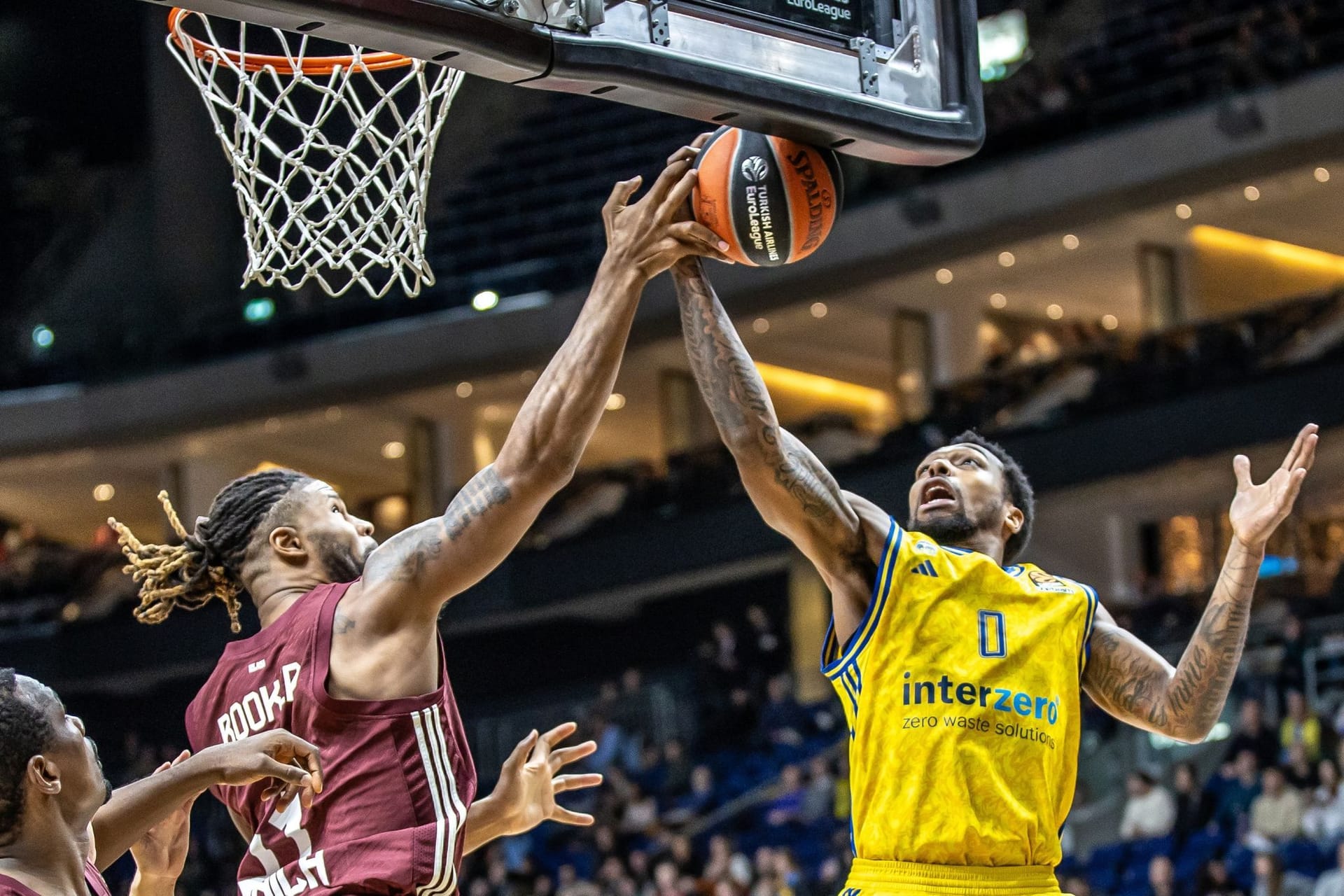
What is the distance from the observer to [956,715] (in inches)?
172

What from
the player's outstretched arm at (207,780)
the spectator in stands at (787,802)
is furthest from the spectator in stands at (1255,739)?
the player's outstretched arm at (207,780)

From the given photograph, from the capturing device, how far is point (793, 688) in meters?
18.1

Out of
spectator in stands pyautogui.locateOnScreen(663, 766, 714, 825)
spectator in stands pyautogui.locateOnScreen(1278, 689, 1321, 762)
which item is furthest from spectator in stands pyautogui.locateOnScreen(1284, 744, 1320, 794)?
spectator in stands pyautogui.locateOnScreen(663, 766, 714, 825)

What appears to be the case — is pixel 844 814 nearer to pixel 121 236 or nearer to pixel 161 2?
pixel 161 2

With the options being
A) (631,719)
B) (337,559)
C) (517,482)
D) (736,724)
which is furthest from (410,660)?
(631,719)

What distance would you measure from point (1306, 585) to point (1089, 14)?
30.6 ft

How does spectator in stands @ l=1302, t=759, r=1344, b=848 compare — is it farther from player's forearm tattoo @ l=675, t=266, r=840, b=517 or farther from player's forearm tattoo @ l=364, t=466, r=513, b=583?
player's forearm tattoo @ l=364, t=466, r=513, b=583

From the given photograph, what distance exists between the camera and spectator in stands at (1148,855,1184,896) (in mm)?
11969

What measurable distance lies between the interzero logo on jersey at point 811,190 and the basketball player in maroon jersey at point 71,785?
5.00 ft

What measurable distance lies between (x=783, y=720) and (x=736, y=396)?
1265 cm

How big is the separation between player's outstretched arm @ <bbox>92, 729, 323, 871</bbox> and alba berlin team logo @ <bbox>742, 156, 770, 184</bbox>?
143cm

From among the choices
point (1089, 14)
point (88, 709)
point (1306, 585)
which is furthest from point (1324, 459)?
point (88, 709)

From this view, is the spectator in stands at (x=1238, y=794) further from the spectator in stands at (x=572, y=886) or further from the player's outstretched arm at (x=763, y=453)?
the player's outstretched arm at (x=763, y=453)

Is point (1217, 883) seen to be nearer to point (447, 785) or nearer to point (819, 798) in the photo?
point (819, 798)
